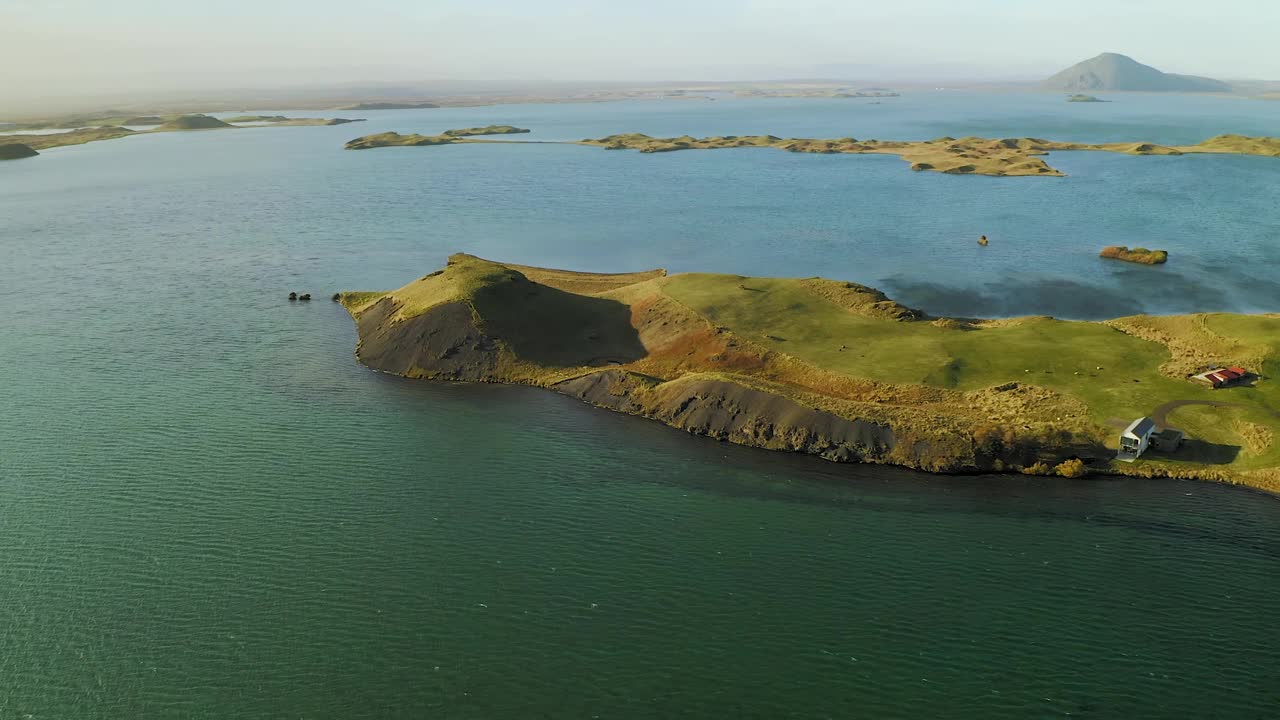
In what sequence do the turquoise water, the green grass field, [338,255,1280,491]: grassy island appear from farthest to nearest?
the green grass field → [338,255,1280,491]: grassy island → the turquoise water

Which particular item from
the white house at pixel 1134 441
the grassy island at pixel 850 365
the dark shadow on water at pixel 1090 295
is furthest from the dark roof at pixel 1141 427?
the dark shadow on water at pixel 1090 295

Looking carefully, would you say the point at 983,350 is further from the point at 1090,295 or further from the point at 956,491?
the point at 1090,295

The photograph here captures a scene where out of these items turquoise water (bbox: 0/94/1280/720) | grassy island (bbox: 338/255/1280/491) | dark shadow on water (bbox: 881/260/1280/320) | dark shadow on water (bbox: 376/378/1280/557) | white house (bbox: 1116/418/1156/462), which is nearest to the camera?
turquoise water (bbox: 0/94/1280/720)

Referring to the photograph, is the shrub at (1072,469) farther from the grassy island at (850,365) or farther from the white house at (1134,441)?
the white house at (1134,441)

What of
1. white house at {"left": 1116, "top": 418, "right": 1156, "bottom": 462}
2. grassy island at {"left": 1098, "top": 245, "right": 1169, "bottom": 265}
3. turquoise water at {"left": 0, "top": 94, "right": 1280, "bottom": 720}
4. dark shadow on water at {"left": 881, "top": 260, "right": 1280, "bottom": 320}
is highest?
grassy island at {"left": 1098, "top": 245, "right": 1169, "bottom": 265}

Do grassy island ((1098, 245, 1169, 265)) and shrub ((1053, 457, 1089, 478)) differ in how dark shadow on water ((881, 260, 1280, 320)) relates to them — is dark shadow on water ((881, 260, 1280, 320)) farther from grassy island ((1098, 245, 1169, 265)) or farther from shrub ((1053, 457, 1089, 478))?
shrub ((1053, 457, 1089, 478))

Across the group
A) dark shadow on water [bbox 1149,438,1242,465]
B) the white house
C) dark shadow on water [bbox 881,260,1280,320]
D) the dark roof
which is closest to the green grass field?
dark shadow on water [bbox 1149,438,1242,465]

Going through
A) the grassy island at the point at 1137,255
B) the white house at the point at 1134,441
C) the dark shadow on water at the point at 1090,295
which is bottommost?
the white house at the point at 1134,441
